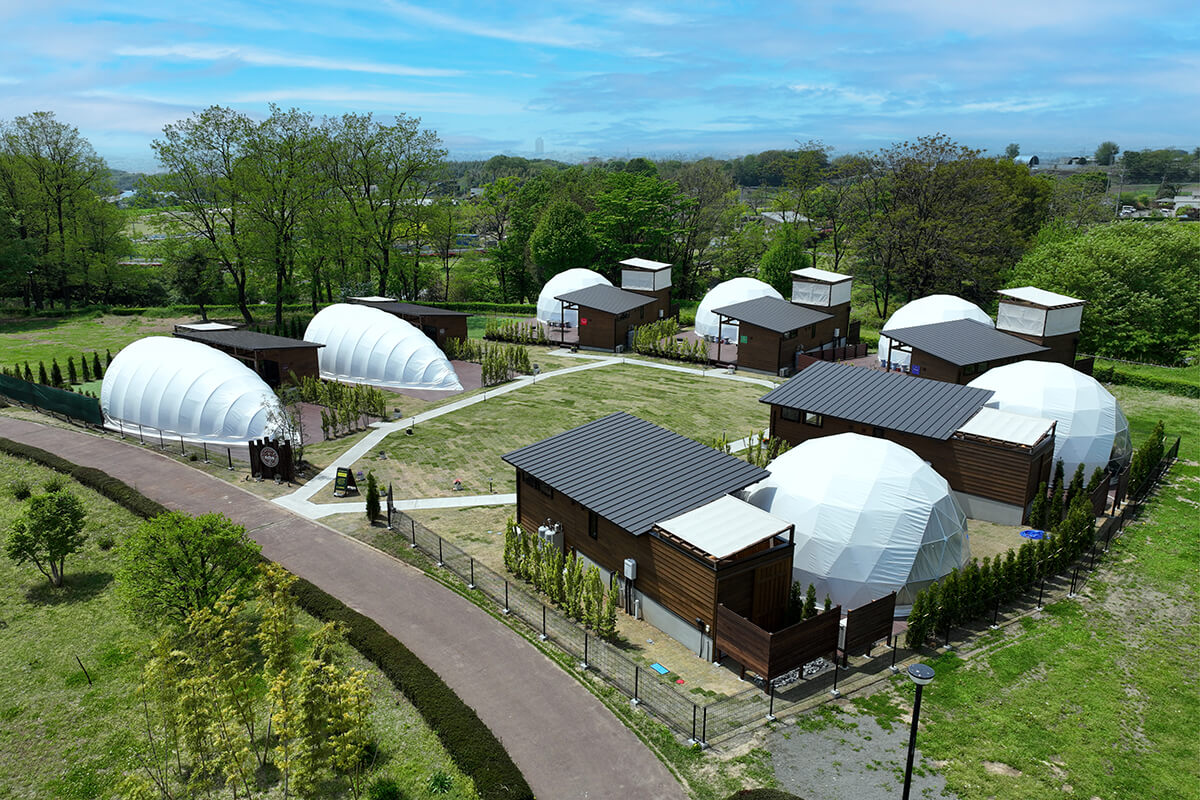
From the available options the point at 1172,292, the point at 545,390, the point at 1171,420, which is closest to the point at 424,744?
the point at 545,390

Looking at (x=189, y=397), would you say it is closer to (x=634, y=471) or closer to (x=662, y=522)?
(x=634, y=471)

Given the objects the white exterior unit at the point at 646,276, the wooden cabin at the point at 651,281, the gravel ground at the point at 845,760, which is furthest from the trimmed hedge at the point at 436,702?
the white exterior unit at the point at 646,276

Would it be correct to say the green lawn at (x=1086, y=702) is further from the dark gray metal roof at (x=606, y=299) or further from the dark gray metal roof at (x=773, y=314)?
the dark gray metal roof at (x=606, y=299)

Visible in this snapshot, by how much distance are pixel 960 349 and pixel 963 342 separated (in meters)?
1.25

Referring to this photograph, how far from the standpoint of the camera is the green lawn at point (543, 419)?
113 ft

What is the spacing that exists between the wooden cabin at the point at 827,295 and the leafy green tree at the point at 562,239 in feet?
89.6

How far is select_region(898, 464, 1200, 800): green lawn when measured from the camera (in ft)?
54.5

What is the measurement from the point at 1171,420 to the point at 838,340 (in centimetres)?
2248

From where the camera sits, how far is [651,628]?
74.4ft

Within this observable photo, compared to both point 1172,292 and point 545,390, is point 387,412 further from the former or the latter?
point 1172,292

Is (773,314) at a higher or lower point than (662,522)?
higher

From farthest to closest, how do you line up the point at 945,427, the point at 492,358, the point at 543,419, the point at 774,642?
1. the point at 492,358
2. the point at 543,419
3. the point at 945,427
4. the point at 774,642

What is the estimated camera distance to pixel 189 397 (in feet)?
121

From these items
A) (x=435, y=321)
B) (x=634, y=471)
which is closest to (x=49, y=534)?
(x=634, y=471)
